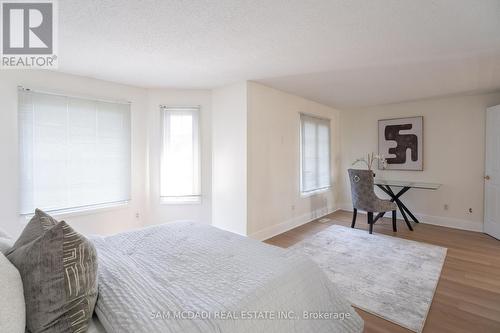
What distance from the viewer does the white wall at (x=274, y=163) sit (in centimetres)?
349

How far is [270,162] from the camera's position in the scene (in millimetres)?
3771

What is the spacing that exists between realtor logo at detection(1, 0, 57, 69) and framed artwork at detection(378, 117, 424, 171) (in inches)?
210

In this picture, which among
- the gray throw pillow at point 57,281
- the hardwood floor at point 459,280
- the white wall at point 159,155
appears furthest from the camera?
the white wall at point 159,155

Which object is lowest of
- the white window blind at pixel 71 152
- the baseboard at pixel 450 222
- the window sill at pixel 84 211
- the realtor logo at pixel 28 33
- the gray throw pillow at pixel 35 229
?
the baseboard at pixel 450 222

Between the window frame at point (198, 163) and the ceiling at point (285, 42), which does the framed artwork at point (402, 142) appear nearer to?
the ceiling at point (285, 42)

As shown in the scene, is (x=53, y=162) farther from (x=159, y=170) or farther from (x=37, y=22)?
(x=37, y=22)

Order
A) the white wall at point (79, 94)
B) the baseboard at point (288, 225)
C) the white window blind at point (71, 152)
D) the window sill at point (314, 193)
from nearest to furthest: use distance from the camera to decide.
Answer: the white wall at point (79, 94), the white window blind at point (71, 152), the baseboard at point (288, 225), the window sill at point (314, 193)

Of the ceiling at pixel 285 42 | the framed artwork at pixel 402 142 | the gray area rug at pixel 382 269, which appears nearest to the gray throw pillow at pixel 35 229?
the ceiling at pixel 285 42

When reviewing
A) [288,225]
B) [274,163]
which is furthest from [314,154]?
[288,225]

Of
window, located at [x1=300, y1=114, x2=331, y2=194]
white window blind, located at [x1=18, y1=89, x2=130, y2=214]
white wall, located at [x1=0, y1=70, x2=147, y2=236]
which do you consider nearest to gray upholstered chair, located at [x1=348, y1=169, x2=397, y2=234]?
window, located at [x1=300, y1=114, x2=331, y2=194]

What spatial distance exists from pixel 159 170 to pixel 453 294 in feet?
12.9

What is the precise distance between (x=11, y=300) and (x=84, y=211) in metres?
2.76

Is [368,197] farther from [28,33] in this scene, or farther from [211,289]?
[28,33]

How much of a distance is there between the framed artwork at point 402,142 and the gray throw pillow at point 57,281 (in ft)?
17.4
